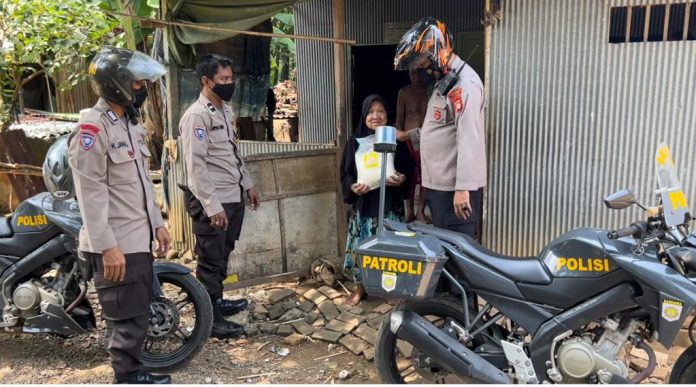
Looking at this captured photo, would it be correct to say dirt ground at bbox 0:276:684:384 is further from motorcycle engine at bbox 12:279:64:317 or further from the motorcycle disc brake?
motorcycle engine at bbox 12:279:64:317

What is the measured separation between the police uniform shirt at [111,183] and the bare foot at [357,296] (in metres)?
1.86

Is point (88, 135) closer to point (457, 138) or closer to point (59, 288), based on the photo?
point (59, 288)

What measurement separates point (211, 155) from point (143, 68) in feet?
3.45

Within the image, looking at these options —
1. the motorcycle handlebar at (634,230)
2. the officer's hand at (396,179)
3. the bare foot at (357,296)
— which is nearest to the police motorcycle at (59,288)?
the bare foot at (357,296)

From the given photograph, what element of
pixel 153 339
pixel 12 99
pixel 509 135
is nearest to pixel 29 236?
pixel 153 339

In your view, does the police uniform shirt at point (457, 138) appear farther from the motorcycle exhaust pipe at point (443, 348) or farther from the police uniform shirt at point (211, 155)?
the police uniform shirt at point (211, 155)

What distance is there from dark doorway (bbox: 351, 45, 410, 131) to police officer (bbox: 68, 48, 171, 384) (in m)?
3.26

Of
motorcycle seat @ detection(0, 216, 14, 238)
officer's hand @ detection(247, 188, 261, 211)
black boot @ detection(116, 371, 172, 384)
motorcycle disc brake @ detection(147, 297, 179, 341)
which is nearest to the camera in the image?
black boot @ detection(116, 371, 172, 384)

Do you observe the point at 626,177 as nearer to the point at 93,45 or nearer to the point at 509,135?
the point at 509,135

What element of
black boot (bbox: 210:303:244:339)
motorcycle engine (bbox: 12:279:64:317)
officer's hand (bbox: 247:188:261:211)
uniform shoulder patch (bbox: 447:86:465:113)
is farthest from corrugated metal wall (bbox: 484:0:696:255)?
motorcycle engine (bbox: 12:279:64:317)

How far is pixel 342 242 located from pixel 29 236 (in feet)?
8.50

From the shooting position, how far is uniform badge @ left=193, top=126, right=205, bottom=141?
155 inches

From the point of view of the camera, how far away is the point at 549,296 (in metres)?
2.86

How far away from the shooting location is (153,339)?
12.0 ft
